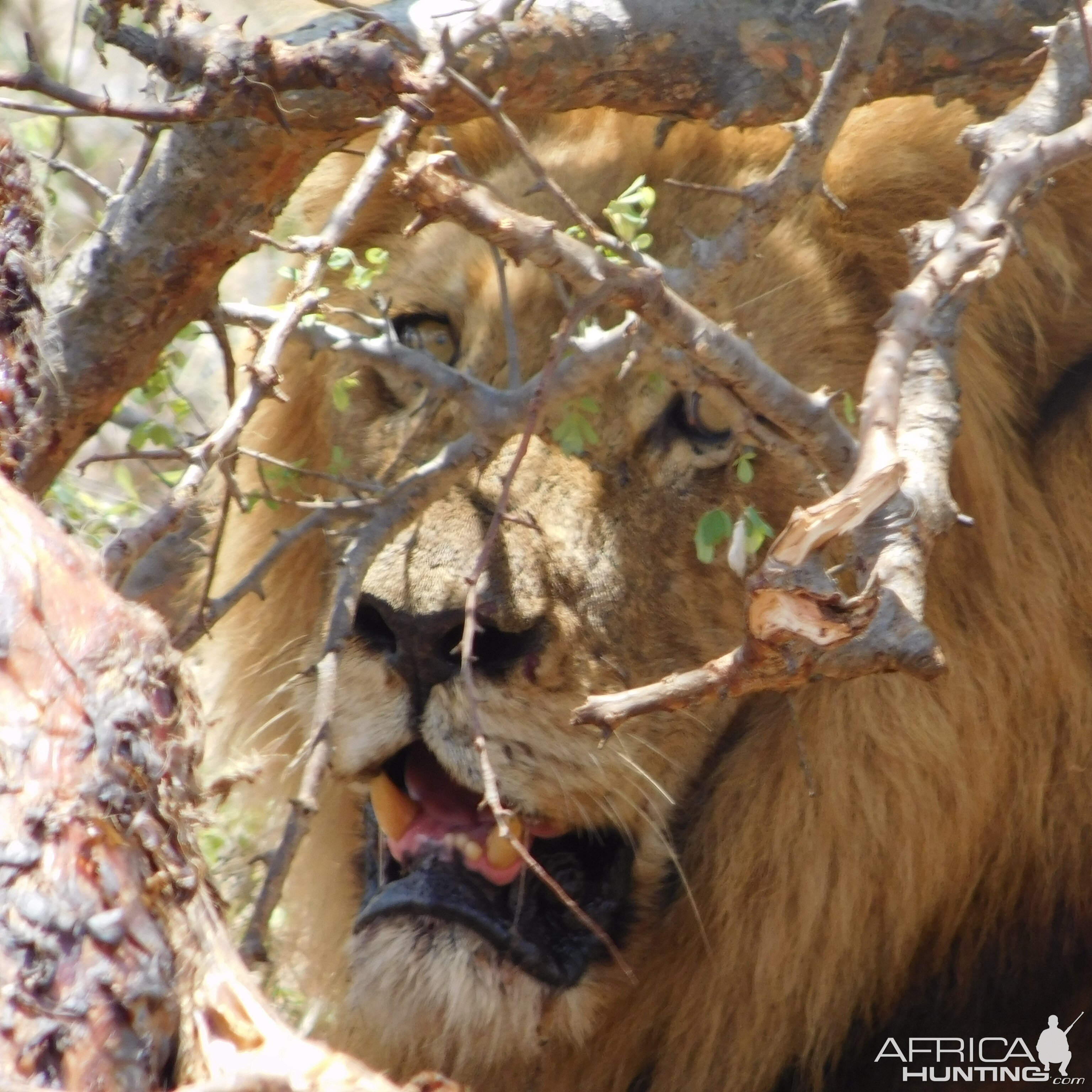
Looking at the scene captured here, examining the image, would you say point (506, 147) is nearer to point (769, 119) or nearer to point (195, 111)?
point (769, 119)

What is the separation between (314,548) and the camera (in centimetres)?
330

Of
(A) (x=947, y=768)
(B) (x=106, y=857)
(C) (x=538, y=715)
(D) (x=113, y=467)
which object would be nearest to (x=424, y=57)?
(C) (x=538, y=715)

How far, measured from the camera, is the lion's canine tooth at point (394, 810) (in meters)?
2.82

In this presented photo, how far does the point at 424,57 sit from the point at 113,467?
7.47 feet

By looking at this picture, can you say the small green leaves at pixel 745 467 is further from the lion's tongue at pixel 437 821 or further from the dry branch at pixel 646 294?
the lion's tongue at pixel 437 821

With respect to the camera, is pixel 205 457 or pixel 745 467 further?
pixel 745 467

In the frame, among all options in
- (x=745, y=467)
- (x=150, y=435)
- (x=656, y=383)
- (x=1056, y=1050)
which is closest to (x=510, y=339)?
(x=656, y=383)

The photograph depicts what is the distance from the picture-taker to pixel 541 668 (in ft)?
8.30

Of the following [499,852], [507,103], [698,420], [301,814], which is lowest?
[301,814]

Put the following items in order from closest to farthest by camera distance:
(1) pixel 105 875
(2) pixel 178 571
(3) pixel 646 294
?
(1) pixel 105 875, (3) pixel 646 294, (2) pixel 178 571

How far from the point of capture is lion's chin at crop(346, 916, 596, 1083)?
2689 mm

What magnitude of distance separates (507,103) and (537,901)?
4.49 feet

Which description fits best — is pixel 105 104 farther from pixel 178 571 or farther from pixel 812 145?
pixel 178 571

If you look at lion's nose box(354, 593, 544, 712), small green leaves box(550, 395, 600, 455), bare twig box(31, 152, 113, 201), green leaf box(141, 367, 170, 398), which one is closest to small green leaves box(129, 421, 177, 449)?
green leaf box(141, 367, 170, 398)
